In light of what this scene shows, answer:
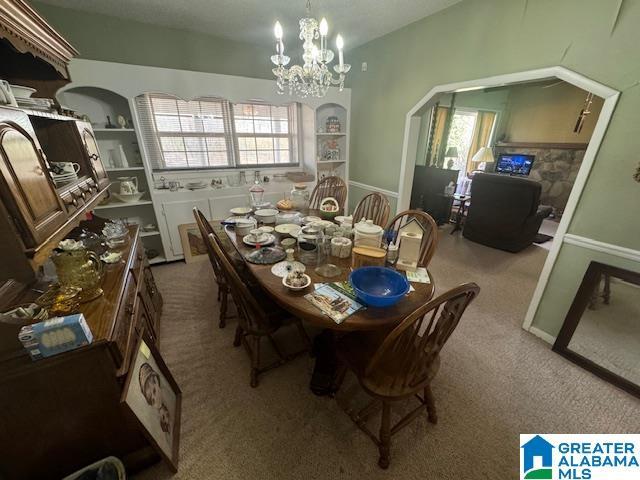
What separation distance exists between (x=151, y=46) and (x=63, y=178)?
2.30 meters

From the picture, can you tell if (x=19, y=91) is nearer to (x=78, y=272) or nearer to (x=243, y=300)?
(x=78, y=272)

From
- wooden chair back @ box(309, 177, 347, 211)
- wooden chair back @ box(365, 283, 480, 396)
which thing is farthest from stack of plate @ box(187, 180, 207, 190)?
wooden chair back @ box(365, 283, 480, 396)

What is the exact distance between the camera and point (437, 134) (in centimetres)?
490

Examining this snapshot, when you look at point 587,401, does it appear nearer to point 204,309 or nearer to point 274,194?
point 204,309

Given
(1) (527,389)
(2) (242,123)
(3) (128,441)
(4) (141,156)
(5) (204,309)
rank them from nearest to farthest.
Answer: (3) (128,441), (1) (527,389), (5) (204,309), (4) (141,156), (2) (242,123)

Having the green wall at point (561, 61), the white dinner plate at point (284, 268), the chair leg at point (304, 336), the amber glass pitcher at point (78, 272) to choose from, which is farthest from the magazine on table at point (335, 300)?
the green wall at point (561, 61)

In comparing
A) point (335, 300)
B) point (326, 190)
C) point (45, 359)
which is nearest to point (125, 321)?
point (45, 359)

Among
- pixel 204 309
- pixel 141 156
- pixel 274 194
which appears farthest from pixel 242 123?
pixel 204 309

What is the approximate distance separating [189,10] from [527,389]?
4.17 meters

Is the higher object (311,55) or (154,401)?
Answer: (311,55)

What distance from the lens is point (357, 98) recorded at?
11.9 ft

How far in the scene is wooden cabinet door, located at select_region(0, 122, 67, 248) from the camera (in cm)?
83

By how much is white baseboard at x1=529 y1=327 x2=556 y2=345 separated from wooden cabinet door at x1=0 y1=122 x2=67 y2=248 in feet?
10.2

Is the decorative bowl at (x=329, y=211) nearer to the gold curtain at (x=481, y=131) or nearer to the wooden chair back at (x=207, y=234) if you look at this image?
the wooden chair back at (x=207, y=234)
